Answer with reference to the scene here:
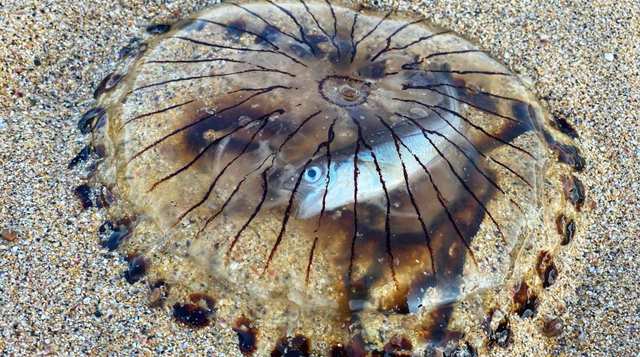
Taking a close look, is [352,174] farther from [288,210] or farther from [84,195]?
[84,195]

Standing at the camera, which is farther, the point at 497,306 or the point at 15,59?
the point at 15,59

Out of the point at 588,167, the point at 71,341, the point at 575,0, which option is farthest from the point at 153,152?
the point at 575,0

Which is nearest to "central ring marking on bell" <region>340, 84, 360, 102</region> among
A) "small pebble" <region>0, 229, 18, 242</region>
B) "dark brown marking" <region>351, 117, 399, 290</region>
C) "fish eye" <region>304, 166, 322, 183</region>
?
→ "dark brown marking" <region>351, 117, 399, 290</region>

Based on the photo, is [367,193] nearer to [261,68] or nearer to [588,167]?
[261,68]

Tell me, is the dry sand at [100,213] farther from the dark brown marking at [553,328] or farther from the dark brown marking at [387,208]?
the dark brown marking at [387,208]

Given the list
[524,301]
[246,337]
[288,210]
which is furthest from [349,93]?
[524,301]

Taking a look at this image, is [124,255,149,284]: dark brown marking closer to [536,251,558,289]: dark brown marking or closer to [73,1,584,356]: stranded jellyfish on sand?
[73,1,584,356]: stranded jellyfish on sand

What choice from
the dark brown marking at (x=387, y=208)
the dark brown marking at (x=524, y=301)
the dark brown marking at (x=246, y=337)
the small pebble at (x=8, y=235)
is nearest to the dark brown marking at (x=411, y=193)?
the dark brown marking at (x=387, y=208)
